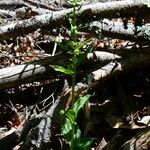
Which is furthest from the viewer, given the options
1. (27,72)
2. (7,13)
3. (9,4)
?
(9,4)

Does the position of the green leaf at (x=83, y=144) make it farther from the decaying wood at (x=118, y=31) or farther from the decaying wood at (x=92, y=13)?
the decaying wood at (x=118, y=31)

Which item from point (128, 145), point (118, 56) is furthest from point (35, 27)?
point (128, 145)

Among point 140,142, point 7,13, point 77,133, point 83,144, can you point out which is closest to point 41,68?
point 77,133

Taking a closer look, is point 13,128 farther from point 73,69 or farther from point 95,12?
point 95,12

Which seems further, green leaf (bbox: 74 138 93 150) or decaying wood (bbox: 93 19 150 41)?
decaying wood (bbox: 93 19 150 41)

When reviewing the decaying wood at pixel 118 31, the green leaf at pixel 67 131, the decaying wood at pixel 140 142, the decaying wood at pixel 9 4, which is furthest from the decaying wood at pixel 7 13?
the decaying wood at pixel 140 142

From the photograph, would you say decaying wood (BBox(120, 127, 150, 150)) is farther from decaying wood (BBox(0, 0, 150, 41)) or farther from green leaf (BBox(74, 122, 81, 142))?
decaying wood (BBox(0, 0, 150, 41))

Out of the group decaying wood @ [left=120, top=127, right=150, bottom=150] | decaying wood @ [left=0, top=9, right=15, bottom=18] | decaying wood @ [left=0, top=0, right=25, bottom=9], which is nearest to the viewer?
decaying wood @ [left=120, top=127, right=150, bottom=150]

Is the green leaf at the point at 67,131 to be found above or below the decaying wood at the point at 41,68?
below

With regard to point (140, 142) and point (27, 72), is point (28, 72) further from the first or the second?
point (140, 142)

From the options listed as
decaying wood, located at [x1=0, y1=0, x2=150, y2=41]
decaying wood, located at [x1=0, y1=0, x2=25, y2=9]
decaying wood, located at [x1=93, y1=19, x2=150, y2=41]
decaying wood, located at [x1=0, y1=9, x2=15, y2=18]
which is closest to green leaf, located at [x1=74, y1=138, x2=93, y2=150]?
decaying wood, located at [x1=0, y1=0, x2=150, y2=41]
